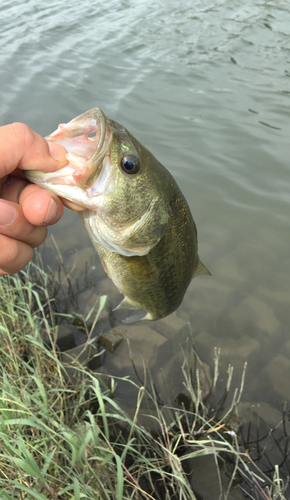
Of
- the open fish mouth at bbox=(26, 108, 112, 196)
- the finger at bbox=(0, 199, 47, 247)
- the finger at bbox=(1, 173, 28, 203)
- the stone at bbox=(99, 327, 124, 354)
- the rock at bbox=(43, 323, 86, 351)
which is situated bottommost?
the stone at bbox=(99, 327, 124, 354)

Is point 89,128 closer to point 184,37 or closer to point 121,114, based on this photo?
point 121,114

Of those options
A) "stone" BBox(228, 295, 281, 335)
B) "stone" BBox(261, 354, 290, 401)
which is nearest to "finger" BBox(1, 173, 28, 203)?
"stone" BBox(261, 354, 290, 401)

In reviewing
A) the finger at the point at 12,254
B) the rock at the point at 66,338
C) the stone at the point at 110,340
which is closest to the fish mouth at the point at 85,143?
the finger at the point at 12,254

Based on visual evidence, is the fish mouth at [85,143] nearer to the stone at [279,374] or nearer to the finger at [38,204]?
the finger at [38,204]

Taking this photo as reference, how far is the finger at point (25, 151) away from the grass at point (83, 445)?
1.32 metres

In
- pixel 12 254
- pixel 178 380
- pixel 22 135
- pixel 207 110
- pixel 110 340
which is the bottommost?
pixel 178 380

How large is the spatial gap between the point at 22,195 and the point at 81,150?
342 millimetres

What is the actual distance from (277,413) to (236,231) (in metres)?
2.58

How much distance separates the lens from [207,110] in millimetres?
7391

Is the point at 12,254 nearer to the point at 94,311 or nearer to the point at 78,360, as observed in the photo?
the point at 78,360

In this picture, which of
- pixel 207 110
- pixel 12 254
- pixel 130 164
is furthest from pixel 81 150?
pixel 207 110

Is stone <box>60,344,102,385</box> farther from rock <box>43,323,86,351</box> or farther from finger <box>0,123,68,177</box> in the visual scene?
finger <box>0,123,68,177</box>

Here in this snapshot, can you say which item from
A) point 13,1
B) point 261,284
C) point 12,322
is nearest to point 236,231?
point 261,284

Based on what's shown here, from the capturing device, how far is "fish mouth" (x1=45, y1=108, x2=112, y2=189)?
63.7 inches
